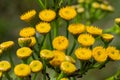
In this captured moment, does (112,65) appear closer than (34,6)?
Yes

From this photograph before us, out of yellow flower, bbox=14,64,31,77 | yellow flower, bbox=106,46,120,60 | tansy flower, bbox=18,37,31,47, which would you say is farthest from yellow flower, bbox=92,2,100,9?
yellow flower, bbox=14,64,31,77

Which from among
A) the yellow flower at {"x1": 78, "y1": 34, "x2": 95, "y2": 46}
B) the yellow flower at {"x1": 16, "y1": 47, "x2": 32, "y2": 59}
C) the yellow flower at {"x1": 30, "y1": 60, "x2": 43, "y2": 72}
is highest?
the yellow flower at {"x1": 78, "y1": 34, "x2": 95, "y2": 46}

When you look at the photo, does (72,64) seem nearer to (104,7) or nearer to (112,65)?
(104,7)

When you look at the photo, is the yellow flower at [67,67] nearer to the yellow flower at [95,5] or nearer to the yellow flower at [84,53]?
the yellow flower at [84,53]

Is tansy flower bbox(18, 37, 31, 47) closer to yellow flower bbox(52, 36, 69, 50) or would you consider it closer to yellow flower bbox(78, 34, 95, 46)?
yellow flower bbox(52, 36, 69, 50)

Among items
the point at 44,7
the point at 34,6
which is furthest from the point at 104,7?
the point at 34,6

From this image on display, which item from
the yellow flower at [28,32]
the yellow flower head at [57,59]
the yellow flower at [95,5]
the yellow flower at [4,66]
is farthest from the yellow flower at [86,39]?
the yellow flower at [95,5]

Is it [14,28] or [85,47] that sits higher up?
[85,47]
